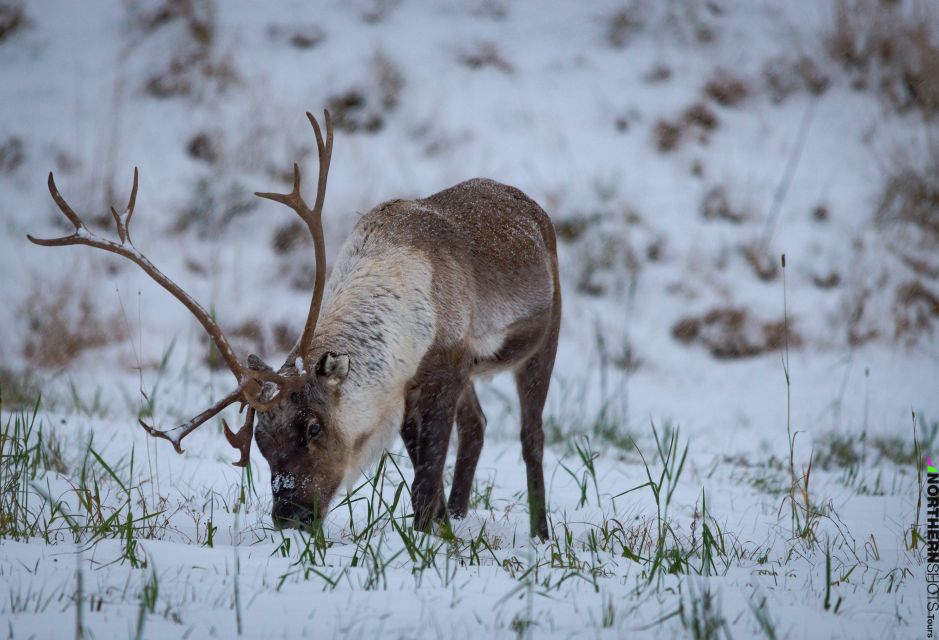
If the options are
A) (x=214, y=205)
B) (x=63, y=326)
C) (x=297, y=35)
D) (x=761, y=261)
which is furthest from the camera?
(x=297, y=35)

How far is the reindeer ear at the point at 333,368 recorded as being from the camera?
10.9 ft

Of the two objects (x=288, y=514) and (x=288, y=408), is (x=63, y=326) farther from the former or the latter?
(x=288, y=514)

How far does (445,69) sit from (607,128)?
7.06ft

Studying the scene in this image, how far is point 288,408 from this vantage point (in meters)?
3.36

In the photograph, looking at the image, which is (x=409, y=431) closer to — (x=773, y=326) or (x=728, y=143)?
(x=773, y=326)

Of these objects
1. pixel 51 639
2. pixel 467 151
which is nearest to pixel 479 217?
pixel 51 639

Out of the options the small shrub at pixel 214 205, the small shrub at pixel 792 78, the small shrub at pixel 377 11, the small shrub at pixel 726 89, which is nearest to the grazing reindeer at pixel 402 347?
the small shrub at pixel 214 205

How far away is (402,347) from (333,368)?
38 cm

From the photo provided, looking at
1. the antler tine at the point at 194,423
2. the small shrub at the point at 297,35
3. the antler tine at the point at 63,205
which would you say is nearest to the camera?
the antler tine at the point at 63,205

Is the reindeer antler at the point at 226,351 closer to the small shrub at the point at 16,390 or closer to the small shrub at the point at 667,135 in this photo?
the small shrub at the point at 16,390

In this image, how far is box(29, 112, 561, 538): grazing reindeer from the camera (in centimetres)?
334

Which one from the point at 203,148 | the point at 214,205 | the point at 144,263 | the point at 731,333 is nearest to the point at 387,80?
the point at 203,148

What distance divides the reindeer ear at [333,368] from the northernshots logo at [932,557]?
212 centimetres

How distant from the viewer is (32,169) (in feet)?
31.3
